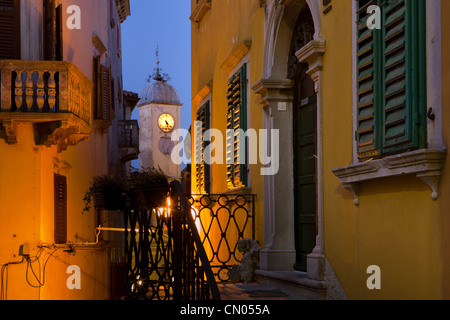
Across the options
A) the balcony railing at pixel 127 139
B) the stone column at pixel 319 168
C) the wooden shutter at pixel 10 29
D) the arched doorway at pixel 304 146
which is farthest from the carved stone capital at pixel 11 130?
the balcony railing at pixel 127 139

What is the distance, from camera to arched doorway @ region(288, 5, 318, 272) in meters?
8.22

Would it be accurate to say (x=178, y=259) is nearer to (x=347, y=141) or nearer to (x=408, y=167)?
(x=347, y=141)

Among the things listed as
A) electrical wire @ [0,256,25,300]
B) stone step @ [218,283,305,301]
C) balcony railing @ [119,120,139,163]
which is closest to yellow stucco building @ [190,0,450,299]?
stone step @ [218,283,305,301]

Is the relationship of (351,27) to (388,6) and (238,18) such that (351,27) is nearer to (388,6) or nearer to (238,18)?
(388,6)

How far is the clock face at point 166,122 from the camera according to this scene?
176 feet

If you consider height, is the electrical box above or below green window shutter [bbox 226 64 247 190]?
below

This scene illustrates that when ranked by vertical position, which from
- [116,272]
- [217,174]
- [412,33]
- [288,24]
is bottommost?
[116,272]

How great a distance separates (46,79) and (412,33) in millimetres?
7052

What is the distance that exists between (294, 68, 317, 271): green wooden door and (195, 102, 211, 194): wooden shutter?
5.11 meters

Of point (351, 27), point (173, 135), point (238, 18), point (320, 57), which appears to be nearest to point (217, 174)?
point (238, 18)

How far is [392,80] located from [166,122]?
49240 mm

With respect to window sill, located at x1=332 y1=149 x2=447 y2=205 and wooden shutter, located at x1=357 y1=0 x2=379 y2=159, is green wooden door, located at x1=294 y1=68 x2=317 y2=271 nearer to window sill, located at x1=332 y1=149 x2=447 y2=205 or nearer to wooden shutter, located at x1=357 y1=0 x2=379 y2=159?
wooden shutter, located at x1=357 y1=0 x2=379 y2=159

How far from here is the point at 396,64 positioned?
511 cm

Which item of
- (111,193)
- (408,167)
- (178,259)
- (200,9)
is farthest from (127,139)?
(408,167)
